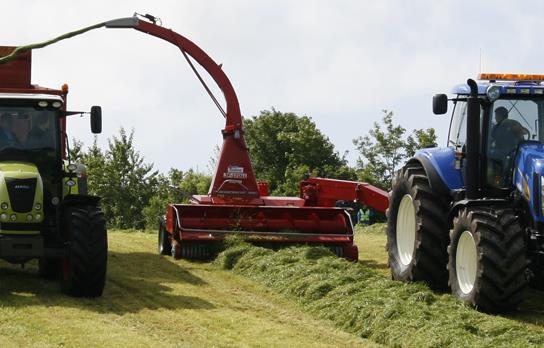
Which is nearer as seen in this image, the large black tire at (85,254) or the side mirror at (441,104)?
the large black tire at (85,254)

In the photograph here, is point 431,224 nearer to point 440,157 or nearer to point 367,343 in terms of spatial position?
point 440,157

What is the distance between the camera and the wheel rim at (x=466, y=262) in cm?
1000

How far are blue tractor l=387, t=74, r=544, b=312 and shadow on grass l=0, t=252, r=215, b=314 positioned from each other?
8.98 feet

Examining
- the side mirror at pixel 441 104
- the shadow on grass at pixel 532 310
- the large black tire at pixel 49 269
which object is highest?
the side mirror at pixel 441 104

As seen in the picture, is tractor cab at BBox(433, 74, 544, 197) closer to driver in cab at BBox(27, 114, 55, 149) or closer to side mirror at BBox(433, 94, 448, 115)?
side mirror at BBox(433, 94, 448, 115)

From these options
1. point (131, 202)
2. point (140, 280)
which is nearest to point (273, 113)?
point (131, 202)

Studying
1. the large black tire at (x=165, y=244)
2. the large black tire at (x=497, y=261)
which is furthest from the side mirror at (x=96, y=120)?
the large black tire at (x=497, y=261)

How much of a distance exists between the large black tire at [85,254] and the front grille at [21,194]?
465mm

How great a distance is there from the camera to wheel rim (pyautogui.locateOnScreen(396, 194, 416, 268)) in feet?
39.8

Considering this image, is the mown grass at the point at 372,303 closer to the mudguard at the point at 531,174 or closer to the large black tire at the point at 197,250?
the large black tire at the point at 197,250

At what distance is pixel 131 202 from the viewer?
146ft

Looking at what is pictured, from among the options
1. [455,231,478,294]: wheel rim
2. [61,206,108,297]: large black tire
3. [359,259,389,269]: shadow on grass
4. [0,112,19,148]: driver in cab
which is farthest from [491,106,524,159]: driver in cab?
[0,112,19,148]: driver in cab

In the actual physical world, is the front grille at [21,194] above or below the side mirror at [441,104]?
below

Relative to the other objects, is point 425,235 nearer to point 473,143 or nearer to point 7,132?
point 473,143
